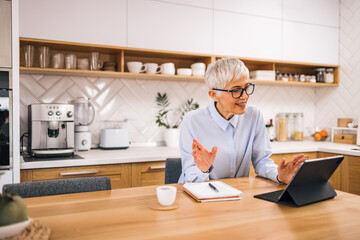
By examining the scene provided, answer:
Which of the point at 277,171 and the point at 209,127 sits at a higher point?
the point at 209,127

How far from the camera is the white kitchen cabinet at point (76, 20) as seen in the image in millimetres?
2467

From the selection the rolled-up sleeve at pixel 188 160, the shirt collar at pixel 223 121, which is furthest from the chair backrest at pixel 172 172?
the shirt collar at pixel 223 121

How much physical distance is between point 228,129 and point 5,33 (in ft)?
5.30

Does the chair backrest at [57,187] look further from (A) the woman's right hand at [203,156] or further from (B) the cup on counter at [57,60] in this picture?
(B) the cup on counter at [57,60]

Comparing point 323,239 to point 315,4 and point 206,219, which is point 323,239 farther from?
point 315,4

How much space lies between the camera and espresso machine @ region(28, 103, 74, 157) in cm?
232

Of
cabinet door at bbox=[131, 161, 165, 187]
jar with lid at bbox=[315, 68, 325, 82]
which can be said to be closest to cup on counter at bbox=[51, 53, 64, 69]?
cabinet door at bbox=[131, 161, 165, 187]

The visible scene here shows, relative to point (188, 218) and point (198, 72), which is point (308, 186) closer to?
point (188, 218)

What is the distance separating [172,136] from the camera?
10.1 feet

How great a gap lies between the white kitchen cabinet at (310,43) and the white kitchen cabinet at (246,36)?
0.44 feet

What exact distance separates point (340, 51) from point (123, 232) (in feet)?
12.1

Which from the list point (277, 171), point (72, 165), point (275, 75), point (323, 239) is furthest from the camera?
point (275, 75)

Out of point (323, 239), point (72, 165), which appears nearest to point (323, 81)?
point (72, 165)

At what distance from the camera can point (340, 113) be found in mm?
3664
